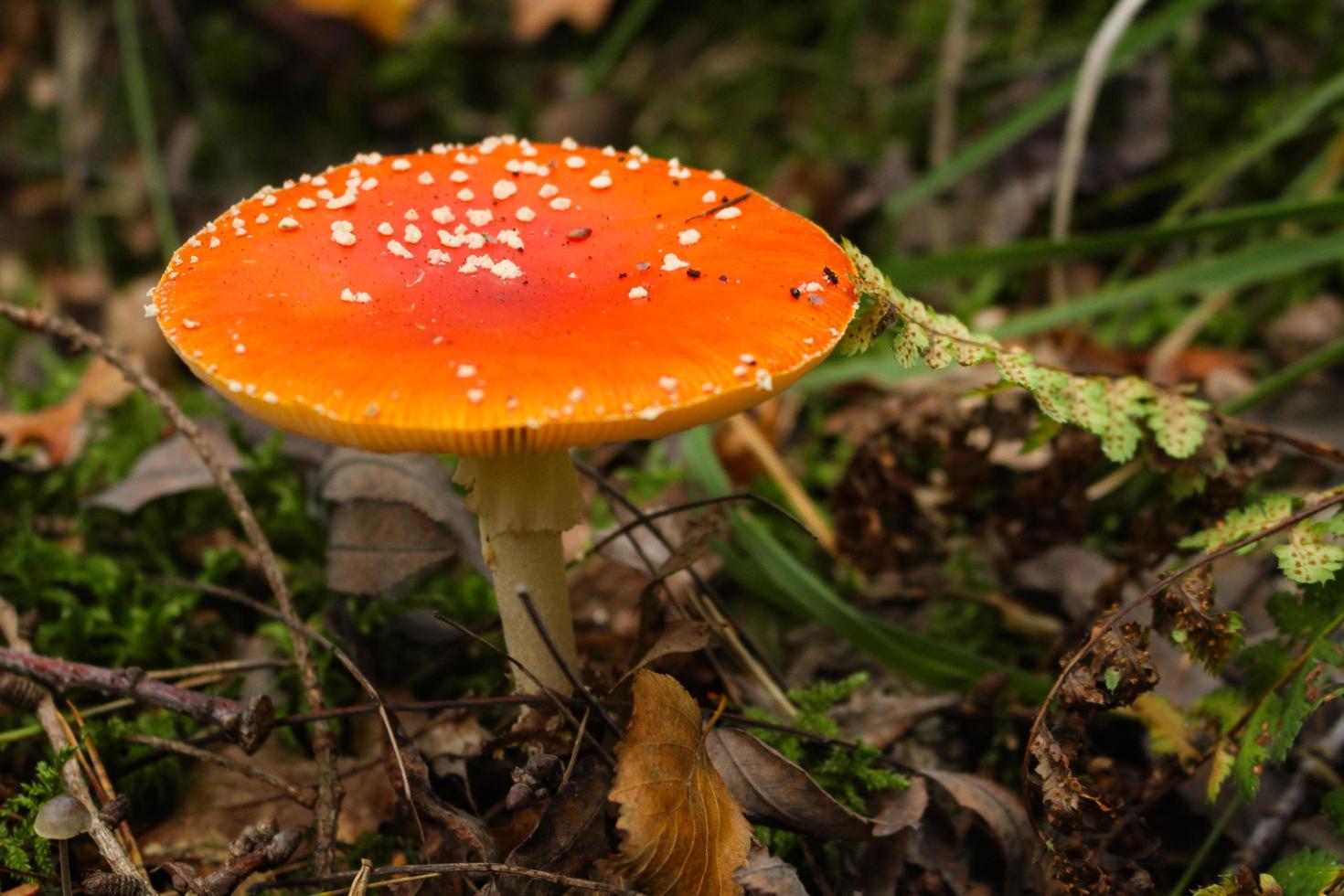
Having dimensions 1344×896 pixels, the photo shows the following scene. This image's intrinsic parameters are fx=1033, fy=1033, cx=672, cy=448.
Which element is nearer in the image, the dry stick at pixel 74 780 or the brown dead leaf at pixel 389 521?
the dry stick at pixel 74 780

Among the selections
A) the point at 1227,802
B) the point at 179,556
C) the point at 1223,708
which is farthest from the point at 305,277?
the point at 1227,802

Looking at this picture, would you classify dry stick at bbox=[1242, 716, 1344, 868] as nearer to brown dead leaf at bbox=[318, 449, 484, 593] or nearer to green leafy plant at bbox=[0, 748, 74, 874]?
brown dead leaf at bbox=[318, 449, 484, 593]

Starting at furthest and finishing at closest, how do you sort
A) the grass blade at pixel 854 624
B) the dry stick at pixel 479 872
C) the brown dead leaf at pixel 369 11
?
the brown dead leaf at pixel 369 11, the grass blade at pixel 854 624, the dry stick at pixel 479 872

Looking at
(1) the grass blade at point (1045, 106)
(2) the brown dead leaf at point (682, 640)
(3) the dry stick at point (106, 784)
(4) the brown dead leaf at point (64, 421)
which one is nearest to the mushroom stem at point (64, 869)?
(3) the dry stick at point (106, 784)

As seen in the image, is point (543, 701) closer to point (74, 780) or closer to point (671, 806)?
point (671, 806)

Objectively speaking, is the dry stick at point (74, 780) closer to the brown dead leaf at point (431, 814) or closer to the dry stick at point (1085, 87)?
the brown dead leaf at point (431, 814)

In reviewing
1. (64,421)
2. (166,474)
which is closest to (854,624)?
(166,474)
